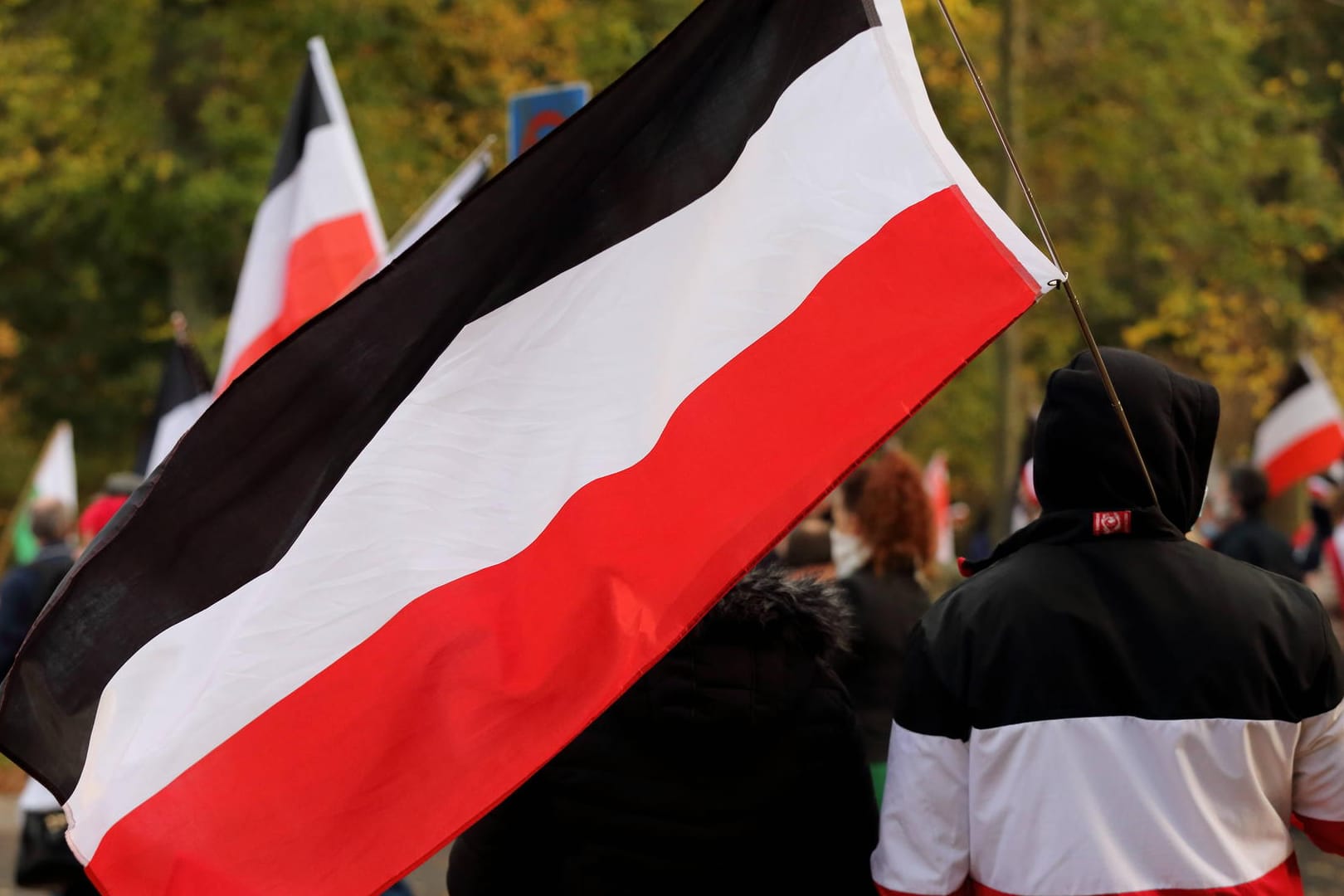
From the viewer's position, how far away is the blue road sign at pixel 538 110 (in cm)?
497

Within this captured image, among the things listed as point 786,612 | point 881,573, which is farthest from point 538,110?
point 786,612

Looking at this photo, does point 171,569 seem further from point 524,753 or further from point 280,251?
point 280,251

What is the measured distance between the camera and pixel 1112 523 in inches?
Answer: 102

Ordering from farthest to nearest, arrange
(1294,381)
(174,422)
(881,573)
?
(1294,381)
(174,422)
(881,573)

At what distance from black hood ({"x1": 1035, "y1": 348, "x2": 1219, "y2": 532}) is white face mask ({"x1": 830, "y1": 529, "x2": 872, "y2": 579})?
2444mm

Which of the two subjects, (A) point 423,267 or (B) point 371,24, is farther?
(B) point 371,24

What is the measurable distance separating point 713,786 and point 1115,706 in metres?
0.68

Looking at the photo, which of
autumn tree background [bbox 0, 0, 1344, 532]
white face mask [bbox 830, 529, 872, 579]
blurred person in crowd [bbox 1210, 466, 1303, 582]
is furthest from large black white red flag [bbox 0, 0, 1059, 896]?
autumn tree background [bbox 0, 0, 1344, 532]

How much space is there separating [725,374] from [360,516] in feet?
2.15

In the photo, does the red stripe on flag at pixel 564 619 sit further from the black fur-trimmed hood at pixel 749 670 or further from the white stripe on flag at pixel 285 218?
the white stripe on flag at pixel 285 218

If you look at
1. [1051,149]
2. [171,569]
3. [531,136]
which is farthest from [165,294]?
[171,569]

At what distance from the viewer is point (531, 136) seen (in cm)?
509

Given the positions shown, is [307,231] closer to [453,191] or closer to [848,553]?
[453,191]

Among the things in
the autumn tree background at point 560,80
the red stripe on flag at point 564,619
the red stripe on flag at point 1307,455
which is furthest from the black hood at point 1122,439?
the autumn tree background at point 560,80
